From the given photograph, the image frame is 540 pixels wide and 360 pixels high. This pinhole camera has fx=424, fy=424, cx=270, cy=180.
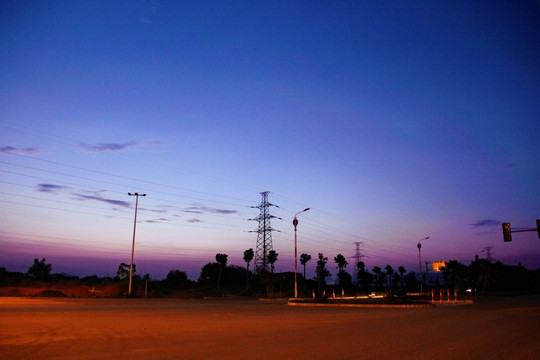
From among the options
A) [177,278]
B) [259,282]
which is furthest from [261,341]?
[177,278]

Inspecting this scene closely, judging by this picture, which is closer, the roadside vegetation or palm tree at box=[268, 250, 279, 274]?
the roadside vegetation

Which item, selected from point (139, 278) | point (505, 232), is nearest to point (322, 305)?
point (505, 232)

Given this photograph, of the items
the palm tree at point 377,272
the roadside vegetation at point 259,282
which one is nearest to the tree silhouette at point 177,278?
the roadside vegetation at point 259,282

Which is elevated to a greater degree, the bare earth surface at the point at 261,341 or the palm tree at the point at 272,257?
the palm tree at the point at 272,257

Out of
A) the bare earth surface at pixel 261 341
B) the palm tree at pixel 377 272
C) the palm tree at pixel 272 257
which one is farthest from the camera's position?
the palm tree at pixel 377 272

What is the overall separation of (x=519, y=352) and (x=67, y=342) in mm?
11809

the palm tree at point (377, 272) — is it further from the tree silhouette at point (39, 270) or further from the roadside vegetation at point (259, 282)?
the tree silhouette at point (39, 270)

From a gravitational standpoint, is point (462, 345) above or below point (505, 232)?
below

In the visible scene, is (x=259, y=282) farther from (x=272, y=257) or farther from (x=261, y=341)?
(x=261, y=341)

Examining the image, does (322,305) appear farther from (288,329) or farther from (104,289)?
(104,289)

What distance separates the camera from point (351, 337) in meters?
12.9

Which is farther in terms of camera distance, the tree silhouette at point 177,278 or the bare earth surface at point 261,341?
the tree silhouette at point 177,278

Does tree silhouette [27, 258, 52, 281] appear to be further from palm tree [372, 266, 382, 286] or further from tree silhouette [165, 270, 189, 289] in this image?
palm tree [372, 266, 382, 286]

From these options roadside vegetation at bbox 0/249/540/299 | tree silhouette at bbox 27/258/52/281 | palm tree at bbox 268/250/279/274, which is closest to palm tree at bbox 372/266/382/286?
roadside vegetation at bbox 0/249/540/299
